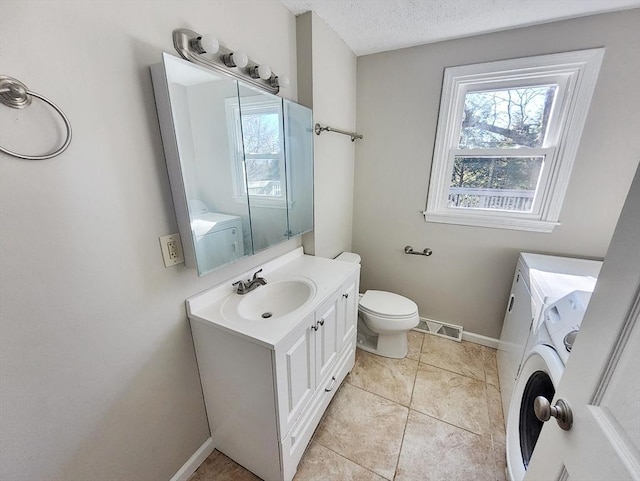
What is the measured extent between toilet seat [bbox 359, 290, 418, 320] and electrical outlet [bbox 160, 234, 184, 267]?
1349 millimetres

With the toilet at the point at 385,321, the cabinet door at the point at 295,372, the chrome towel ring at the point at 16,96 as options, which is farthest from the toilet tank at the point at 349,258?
the chrome towel ring at the point at 16,96

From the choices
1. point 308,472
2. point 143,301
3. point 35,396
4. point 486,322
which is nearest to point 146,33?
point 143,301

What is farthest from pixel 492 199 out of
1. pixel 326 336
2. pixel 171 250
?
pixel 171 250

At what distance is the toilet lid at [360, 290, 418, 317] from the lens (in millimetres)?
1874

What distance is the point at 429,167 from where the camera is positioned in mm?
2010

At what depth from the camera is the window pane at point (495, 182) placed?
1814mm

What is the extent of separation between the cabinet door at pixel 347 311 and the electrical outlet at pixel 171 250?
0.84 m

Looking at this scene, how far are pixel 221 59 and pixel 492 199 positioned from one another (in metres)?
1.98

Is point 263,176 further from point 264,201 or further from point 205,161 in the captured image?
point 205,161

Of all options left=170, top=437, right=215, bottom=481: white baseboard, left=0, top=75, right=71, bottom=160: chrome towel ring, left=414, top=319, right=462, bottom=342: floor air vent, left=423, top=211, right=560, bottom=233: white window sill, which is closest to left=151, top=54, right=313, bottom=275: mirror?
left=0, top=75, right=71, bottom=160: chrome towel ring

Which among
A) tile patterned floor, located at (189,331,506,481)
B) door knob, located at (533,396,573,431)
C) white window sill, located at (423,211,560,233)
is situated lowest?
tile patterned floor, located at (189,331,506,481)

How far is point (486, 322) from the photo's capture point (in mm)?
2115

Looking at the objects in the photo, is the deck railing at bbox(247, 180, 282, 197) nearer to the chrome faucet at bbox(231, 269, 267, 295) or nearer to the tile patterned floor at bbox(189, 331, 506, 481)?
the chrome faucet at bbox(231, 269, 267, 295)

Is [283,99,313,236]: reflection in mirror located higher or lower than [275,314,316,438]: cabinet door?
higher
